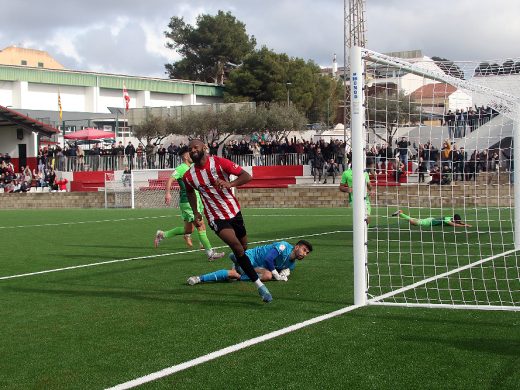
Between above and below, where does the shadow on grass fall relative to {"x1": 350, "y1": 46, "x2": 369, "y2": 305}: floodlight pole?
below

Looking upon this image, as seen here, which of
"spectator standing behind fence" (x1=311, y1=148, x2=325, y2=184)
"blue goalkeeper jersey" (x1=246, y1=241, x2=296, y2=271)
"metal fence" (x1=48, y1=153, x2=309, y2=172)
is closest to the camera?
"blue goalkeeper jersey" (x1=246, y1=241, x2=296, y2=271)

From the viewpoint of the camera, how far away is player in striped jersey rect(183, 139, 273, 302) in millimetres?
9273

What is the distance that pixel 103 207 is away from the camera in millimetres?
40562

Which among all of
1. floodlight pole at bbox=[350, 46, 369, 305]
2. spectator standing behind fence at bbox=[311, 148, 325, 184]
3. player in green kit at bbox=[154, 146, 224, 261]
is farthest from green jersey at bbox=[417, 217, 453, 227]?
spectator standing behind fence at bbox=[311, 148, 325, 184]

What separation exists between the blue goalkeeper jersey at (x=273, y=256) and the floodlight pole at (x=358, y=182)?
6.29 ft

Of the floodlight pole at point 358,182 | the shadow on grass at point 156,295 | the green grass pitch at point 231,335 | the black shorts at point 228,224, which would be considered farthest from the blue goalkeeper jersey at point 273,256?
the floodlight pole at point 358,182

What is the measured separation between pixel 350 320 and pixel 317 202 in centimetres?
2820

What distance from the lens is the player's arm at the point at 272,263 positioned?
→ 10828 mm

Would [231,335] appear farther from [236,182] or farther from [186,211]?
[186,211]

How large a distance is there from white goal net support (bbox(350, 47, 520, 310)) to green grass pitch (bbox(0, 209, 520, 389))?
62 centimetres

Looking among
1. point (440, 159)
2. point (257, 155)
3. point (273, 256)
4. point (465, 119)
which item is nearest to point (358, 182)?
point (273, 256)

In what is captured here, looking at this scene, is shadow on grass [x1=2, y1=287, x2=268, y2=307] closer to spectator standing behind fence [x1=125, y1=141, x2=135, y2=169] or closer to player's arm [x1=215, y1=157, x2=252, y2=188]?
player's arm [x1=215, y1=157, x2=252, y2=188]

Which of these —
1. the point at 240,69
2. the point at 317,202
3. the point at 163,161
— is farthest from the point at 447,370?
the point at 240,69

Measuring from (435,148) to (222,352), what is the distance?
293 inches
